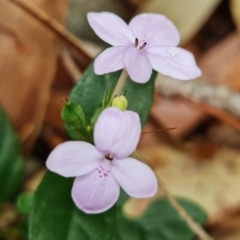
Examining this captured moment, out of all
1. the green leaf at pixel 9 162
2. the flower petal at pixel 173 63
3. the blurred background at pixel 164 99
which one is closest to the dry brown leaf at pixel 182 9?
the blurred background at pixel 164 99

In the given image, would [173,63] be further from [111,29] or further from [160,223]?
[160,223]

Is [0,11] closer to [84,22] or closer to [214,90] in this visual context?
[84,22]

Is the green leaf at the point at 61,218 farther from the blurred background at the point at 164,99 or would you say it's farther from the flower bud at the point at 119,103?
the blurred background at the point at 164,99

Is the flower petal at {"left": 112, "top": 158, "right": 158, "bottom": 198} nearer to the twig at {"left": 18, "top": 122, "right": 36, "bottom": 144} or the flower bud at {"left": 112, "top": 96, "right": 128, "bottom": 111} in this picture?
the flower bud at {"left": 112, "top": 96, "right": 128, "bottom": 111}

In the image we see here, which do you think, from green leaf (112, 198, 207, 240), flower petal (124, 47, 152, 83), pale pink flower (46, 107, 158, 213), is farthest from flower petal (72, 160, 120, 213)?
green leaf (112, 198, 207, 240)

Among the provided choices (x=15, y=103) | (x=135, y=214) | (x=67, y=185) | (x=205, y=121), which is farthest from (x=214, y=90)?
(x=67, y=185)
